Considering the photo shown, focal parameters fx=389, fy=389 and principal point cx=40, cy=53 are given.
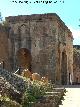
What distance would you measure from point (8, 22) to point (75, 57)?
71.6ft

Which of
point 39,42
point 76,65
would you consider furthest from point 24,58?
point 76,65

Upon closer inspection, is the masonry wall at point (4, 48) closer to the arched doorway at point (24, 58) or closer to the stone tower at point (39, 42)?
the stone tower at point (39, 42)

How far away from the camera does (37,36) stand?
36250 mm

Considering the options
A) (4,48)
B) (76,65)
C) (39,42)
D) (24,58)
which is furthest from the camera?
(76,65)

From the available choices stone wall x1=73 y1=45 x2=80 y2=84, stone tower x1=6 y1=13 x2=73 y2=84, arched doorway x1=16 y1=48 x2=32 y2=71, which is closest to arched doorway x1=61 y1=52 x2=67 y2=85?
stone tower x1=6 y1=13 x2=73 y2=84

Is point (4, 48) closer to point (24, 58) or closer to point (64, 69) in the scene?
point (24, 58)

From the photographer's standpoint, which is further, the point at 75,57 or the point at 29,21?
the point at 75,57

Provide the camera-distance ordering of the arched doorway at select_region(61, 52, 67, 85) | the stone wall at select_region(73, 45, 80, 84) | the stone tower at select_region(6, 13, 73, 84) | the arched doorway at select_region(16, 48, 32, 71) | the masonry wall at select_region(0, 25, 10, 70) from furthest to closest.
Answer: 1. the stone wall at select_region(73, 45, 80, 84)
2. the arched doorway at select_region(61, 52, 67, 85)
3. the arched doorway at select_region(16, 48, 32, 71)
4. the stone tower at select_region(6, 13, 73, 84)
5. the masonry wall at select_region(0, 25, 10, 70)

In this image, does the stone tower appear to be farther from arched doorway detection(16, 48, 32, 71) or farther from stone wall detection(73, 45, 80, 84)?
stone wall detection(73, 45, 80, 84)

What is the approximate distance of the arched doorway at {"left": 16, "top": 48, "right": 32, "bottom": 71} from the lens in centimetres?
3747

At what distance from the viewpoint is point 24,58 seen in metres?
39.7

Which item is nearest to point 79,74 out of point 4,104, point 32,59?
point 32,59

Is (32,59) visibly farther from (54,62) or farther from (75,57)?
(75,57)

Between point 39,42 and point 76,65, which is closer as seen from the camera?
point 39,42
